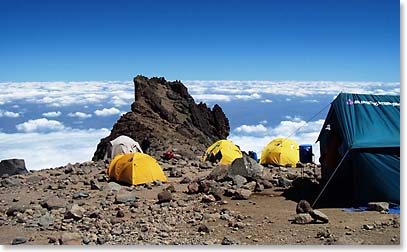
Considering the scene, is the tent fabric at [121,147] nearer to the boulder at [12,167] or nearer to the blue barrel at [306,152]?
the boulder at [12,167]

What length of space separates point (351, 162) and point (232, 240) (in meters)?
2.82


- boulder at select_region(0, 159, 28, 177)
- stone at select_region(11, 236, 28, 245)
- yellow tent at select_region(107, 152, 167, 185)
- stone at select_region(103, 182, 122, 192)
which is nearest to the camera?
stone at select_region(11, 236, 28, 245)

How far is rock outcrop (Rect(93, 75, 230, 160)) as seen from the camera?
19.7 meters

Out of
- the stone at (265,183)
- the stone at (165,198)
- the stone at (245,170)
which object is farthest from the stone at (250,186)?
the stone at (165,198)

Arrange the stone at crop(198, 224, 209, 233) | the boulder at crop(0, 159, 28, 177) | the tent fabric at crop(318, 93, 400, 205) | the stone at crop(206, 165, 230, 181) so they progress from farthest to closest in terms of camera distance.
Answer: the boulder at crop(0, 159, 28, 177) < the stone at crop(206, 165, 230, 181) < the tent fabric at crop(318, 93, 400, 205) < the stone at crop(198, 224, 209, 233)

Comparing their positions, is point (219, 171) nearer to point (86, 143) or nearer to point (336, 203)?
point (336, 203)

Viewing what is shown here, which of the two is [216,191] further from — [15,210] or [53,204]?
[15,210]

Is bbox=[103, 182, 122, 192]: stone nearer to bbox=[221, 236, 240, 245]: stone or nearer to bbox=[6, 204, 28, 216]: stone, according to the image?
bbox=[6, 204, 28, 216]: stone

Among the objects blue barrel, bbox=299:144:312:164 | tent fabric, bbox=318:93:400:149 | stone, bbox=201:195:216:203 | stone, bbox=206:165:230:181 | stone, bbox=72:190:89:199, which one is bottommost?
stone, bbox=72:190:89:199

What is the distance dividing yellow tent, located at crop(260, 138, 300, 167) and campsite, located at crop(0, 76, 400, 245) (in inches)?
127

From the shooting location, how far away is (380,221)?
21.5 feet

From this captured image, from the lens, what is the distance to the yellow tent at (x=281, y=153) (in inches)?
608

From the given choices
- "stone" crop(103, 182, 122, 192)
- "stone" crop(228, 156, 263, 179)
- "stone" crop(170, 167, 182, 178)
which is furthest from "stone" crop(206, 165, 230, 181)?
"stone" crop(103, 182, 122, 192)

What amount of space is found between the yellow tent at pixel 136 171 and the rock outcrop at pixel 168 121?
5.40 m
